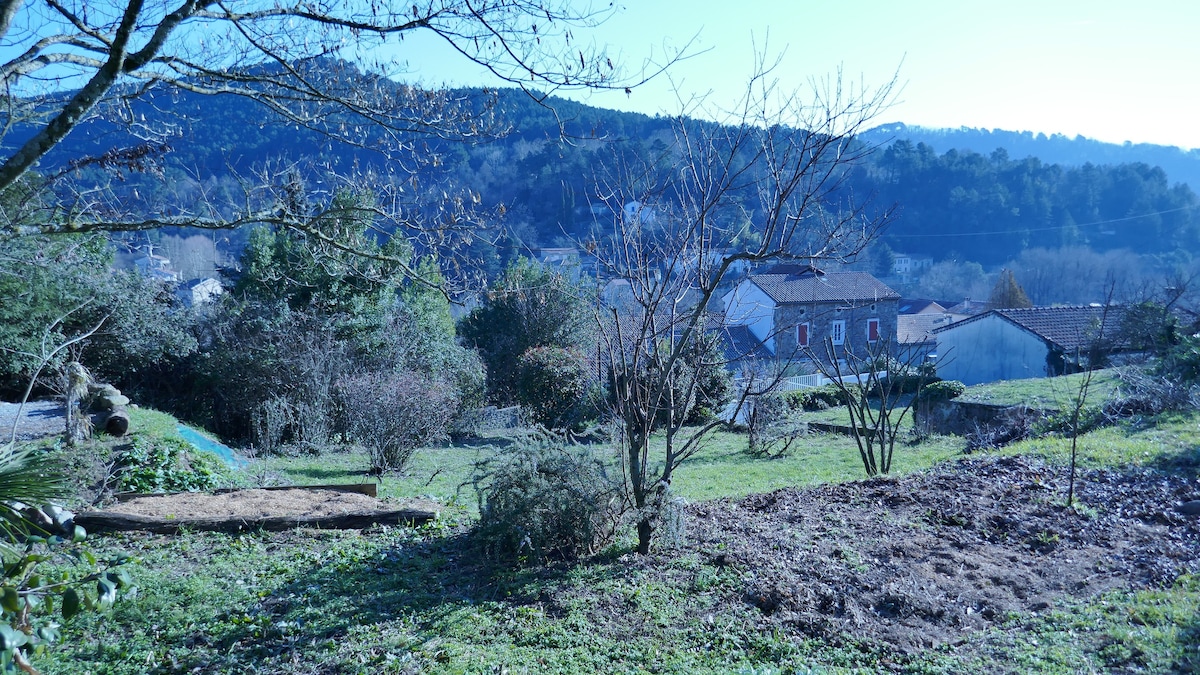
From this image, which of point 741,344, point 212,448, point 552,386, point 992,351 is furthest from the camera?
point 992,351

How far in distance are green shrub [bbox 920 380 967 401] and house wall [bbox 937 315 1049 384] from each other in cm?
601

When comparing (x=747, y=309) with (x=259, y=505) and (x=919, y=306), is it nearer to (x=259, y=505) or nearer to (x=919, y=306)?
(x=259, y=505)

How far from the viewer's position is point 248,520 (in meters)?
6.02

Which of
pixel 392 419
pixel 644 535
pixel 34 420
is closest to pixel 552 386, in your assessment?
pixel 392 419

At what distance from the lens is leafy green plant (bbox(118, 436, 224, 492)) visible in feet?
26.7

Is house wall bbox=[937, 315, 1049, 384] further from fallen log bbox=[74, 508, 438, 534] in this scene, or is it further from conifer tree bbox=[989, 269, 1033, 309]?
fallen log bbox=[74, 508, 438, 534]

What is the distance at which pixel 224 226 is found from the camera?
4.90 metres

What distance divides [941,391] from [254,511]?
18842mm

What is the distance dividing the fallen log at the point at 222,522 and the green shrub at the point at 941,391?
17.2 m

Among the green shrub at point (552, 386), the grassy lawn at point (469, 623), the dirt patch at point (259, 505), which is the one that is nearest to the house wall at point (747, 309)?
the grassy lawn at point (469, 623)

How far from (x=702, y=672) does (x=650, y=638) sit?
46 cm

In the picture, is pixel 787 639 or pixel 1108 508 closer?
pixel 787 639

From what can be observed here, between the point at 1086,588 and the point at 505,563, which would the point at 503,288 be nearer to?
the point at 505,563

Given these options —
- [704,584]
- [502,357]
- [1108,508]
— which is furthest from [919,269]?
[704,584]
